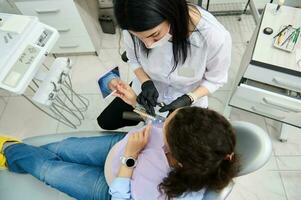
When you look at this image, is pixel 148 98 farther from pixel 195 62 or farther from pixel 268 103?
pixel 268 103

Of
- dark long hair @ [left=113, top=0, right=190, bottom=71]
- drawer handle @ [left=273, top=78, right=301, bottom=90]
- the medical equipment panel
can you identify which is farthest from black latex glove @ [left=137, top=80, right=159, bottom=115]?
drawer handle @ [left=273, top=78, right=301, bottom=90]

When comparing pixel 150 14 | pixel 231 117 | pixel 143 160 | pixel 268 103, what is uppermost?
pixel 150 14

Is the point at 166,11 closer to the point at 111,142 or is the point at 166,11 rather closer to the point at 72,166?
the point at 111,142

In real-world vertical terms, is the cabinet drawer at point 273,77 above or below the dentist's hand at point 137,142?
above

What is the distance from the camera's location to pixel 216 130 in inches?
26.0

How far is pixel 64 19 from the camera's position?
182 cm

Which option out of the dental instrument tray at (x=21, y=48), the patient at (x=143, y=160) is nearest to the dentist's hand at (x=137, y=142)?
the patient at (x=143, y=160)

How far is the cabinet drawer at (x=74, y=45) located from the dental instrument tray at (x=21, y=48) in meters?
0.73

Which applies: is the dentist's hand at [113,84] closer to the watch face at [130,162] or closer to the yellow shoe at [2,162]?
the watch face at [130,162]

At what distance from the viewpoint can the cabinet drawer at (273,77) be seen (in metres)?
1.14

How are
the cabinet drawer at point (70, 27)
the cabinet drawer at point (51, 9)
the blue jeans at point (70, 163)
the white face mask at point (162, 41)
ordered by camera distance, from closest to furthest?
the white face mask at point (162, 41), the blue jeans at point (70, 163), the cabinet drawer at point (51, 9), the cabinet drawer at point (70, 27)

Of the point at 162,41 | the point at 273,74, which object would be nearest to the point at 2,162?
the point at 162,41

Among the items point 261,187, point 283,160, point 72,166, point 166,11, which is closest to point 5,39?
point 72,166

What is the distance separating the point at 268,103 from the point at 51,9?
1448 millimetres
